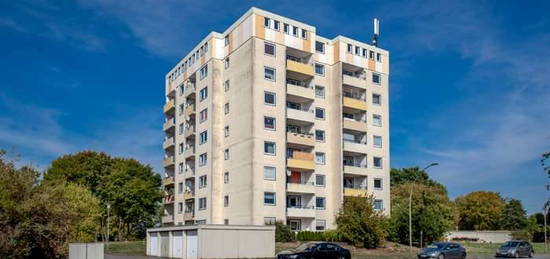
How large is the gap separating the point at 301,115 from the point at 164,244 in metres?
24.8

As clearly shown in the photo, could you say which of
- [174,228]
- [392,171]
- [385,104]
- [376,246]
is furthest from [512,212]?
[174,228]

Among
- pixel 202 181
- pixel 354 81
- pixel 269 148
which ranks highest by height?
pixel 354 81

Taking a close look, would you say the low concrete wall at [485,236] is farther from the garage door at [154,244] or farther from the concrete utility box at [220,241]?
the garage door at [154,244]

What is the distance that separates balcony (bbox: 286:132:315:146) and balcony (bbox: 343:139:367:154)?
495 cm

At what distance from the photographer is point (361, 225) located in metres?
59.8

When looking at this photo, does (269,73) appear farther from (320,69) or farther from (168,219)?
(168,219)

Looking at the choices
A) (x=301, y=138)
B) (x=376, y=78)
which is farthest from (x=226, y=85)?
(x=376, y=78)

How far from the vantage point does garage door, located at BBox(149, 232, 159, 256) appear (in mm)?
55094

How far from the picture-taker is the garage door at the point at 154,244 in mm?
55094

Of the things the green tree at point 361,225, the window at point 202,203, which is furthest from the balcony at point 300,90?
the window at point 202,203

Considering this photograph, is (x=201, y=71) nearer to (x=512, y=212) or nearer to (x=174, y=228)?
(x=174, y=228)

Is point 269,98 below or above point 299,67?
below

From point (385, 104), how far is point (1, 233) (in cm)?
5838

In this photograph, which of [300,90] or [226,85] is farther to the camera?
[226,85]
